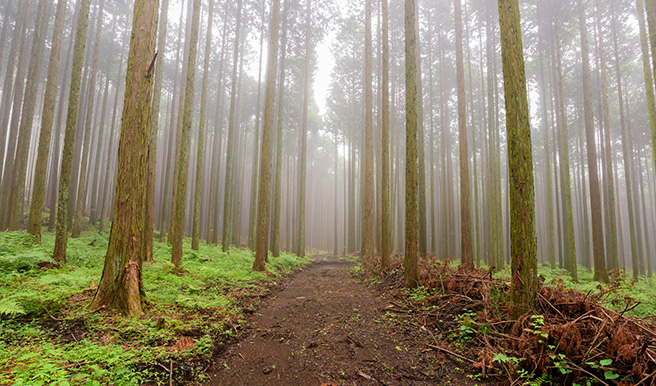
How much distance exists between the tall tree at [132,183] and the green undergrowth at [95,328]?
1.03 ft

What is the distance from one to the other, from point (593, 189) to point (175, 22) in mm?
25342

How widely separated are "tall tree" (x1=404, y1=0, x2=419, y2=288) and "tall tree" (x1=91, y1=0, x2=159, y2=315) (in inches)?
218

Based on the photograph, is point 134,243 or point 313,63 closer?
point 134,243

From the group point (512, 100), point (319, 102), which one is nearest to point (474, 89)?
point (319, 102)

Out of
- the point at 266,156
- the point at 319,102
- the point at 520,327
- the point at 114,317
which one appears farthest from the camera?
the point at 319,102

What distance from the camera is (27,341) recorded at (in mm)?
3119

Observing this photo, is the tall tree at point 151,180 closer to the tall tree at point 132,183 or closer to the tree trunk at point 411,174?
the tall tree at point 132,183

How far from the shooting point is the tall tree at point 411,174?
272 inches

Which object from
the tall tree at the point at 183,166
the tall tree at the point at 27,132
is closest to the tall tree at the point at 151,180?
the tall tree at the point at 183,166

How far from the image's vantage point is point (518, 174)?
3.90m

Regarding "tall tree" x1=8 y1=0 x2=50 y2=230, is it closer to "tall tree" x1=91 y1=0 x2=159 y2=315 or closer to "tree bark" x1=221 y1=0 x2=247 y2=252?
"tree bark" x1=221 y1=0 x2=247 y2=252

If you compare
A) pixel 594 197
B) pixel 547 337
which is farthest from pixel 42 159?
pixel 594 197

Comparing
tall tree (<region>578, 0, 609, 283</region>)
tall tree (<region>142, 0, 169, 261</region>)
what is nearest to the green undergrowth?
tall tree (<region>142, 0, 169, 261</region>)

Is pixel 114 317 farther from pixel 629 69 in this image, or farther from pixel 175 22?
pixel 629 69
